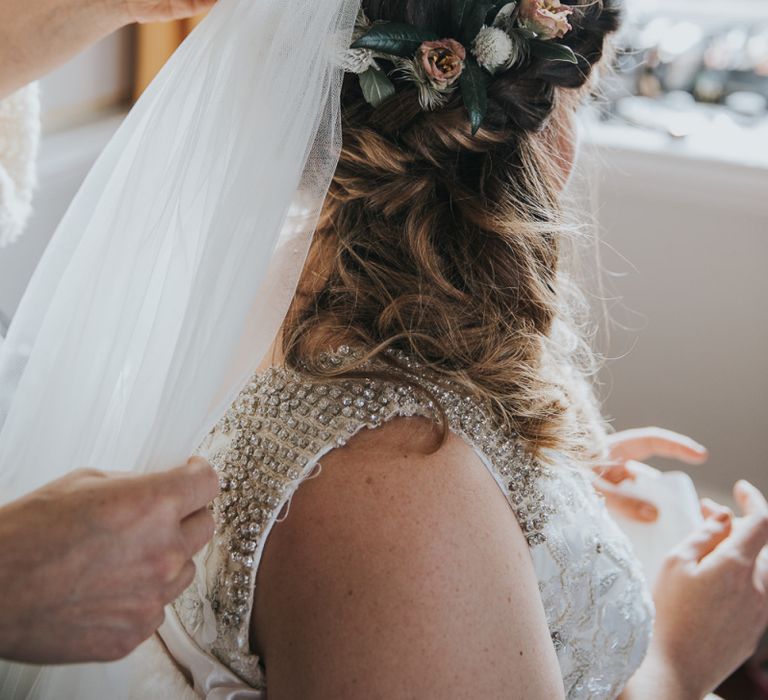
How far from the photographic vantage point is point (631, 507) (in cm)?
127

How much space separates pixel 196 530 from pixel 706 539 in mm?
736

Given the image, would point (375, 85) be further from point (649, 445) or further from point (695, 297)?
point (695, 297)

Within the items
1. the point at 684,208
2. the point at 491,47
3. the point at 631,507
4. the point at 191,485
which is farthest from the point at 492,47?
the point at 684,208

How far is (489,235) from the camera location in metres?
0.87

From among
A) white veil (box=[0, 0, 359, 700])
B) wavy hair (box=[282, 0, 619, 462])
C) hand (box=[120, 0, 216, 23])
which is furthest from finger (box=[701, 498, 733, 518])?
hand (box=[120, 0, 216, 23])

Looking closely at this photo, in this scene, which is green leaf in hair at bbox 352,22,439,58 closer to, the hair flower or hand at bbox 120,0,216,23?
the hair flower

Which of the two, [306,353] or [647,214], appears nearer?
[306,353]

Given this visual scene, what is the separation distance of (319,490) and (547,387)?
1.04 feet

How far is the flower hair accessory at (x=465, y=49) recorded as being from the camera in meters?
0.73

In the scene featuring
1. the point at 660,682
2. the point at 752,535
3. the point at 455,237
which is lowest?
the point at 660,682

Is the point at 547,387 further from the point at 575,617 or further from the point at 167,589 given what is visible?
the point at 167,589

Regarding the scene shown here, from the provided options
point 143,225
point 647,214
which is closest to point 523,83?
point 143,225

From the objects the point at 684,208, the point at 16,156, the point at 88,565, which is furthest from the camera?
the point at 684,208

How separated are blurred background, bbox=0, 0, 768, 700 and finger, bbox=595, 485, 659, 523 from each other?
0.57 metres
